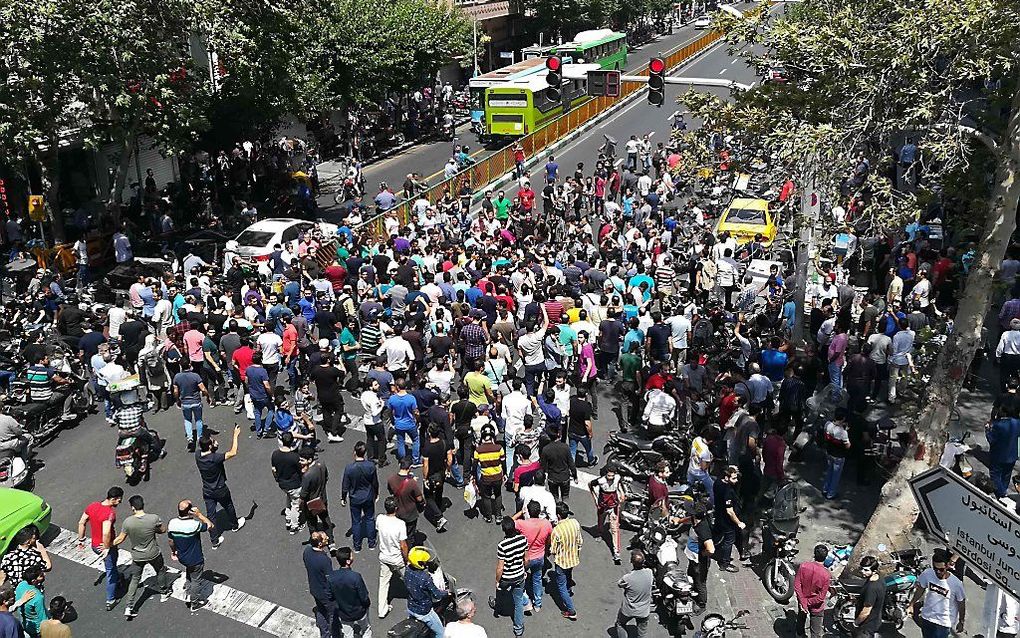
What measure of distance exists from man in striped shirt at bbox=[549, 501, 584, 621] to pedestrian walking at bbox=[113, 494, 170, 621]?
4791 mm

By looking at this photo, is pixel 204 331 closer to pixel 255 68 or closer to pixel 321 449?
pixel 321 449

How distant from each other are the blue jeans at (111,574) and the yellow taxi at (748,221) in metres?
16.6

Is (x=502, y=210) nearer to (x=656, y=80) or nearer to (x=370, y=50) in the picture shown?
(x=656, y=80)

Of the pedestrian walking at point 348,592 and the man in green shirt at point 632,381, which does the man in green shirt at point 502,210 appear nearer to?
the man in green shirt at point 632,381

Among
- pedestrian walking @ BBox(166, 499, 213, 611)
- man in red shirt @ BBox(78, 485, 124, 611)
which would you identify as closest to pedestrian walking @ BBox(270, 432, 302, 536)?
pedestrian walking @ BBox(166, 499, 213, 611)

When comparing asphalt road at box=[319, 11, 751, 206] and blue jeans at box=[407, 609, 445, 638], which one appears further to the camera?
asphalt road at box=[319, 11, 751, 206]

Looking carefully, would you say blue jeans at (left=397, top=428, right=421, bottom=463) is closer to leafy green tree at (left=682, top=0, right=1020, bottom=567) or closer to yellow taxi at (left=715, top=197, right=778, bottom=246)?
leafy green tree at (left=682, top=0, right=1020, bottom=567)

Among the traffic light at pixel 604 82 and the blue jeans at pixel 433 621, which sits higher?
the traffic light at pixel 604 82

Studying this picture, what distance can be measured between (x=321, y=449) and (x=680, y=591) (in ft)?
22.8

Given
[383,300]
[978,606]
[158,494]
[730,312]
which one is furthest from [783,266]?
[158,494]

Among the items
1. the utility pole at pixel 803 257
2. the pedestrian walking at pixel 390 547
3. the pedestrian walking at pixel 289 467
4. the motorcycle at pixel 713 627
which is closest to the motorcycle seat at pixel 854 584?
the motorcycle at pixel 713 627

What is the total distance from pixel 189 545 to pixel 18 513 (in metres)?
2.94

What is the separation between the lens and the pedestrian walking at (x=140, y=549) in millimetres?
10805

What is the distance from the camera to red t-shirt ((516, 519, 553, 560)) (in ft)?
34.1
